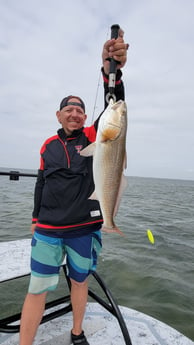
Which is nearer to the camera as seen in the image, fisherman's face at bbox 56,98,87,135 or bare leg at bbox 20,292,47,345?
bare leg at bbox 20,292,47,345

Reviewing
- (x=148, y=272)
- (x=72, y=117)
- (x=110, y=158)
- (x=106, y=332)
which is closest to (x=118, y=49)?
(x=72, y=117)

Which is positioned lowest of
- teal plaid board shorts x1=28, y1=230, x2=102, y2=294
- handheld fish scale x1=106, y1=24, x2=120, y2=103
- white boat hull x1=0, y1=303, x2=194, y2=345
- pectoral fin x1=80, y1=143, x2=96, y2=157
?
white boat hull x1=0, y1=303, x2=194, y2=345

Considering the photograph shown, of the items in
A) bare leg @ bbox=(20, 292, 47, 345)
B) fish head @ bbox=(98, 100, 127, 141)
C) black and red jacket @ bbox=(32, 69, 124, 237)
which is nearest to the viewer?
fish head @ bbox=(98, 100, 127, 141)

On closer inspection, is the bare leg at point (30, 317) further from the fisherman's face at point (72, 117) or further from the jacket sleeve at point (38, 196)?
the fisherman's face at point (72, 117)

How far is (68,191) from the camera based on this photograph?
2.41 m

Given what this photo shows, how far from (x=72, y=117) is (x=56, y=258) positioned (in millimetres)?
1417

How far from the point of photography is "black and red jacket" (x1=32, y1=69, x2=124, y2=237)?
2.36 meters

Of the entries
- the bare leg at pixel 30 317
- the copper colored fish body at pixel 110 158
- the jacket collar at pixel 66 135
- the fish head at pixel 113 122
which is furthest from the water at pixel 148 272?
the fish head at pixel 113 122

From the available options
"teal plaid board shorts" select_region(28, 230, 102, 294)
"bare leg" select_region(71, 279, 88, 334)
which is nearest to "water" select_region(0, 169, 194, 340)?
"bare leg" select_region(71, 279, 88, 334)

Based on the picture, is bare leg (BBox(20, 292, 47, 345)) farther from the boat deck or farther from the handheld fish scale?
the handheld fish scale

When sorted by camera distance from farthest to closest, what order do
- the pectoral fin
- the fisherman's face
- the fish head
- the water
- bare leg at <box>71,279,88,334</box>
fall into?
the water → the fisherman's face → bare leg at <box>71,279,88,334</box> → the pectoral fin → the fish head

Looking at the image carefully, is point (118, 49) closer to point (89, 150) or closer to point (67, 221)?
point (89, 150)

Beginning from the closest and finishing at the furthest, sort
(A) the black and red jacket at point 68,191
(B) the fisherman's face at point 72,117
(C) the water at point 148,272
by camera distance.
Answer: (A) the black and red jacket at point 68,191, (B) the fisherman's face at point 72,117, (C) the water at point 148,272

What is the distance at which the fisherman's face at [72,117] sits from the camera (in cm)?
260
